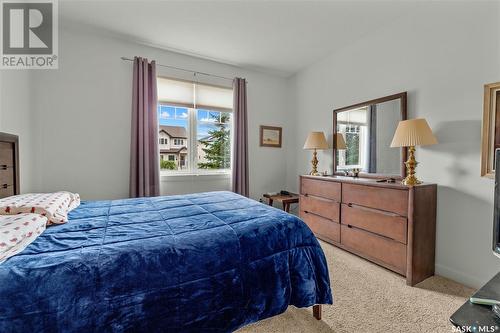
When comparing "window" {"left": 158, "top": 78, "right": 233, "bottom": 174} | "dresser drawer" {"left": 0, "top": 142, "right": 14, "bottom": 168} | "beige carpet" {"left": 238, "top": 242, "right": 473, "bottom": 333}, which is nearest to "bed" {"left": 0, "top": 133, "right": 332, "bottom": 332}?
"beige carpet" {"left": 238, "top": 242, "right": 473, "bottom": 333}

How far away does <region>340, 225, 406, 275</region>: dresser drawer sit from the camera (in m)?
2.13

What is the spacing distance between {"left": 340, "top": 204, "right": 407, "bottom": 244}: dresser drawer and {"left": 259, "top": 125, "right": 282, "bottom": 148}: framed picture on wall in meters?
1.81

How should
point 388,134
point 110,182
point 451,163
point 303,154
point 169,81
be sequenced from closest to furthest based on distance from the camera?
1. point 451,163
2. point 388,134
3. point 110,182
4. point 169,81
5. point 303,154

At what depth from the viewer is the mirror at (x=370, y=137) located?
2551mm

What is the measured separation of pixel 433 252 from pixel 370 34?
101 inches

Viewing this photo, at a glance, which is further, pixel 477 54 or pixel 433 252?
pixel 433 252

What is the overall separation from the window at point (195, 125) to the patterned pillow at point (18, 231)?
6.83ft

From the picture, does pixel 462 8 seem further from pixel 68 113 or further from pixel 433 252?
pixel 68 113

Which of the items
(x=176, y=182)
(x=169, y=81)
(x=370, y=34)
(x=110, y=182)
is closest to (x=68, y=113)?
(x=110, y=182)

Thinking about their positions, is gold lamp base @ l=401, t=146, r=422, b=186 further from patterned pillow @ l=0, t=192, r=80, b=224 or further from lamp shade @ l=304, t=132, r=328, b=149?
patterned pillow @ l=0, t=192, r=80, b=224

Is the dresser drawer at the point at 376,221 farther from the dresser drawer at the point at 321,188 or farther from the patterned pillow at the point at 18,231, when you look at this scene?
the patterned pillow at the point at 18,231

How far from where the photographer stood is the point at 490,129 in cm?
186

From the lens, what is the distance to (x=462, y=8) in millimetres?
2039

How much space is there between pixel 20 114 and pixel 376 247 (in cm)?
384
